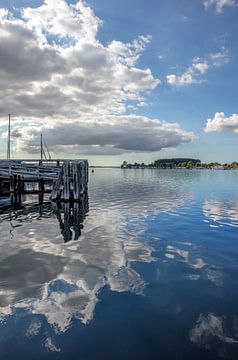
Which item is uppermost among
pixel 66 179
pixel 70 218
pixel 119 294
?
pixel 66 179

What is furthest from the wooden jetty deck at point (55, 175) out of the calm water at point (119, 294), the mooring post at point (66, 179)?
the calm water at point (119, 294)

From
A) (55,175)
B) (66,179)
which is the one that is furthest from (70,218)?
(55,175)

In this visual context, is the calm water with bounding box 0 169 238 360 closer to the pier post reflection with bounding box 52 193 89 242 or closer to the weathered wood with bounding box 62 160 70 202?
the pier post reflection with bounding box 52 193 89 242

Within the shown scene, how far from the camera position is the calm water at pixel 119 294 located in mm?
5648

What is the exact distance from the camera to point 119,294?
7828mm

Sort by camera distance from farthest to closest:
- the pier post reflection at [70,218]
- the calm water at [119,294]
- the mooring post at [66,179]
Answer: the mooring post at [66,179]
the pier post reflection at [70,218]
the calm water at [119,294]

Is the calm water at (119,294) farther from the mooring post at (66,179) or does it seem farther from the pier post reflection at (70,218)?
the mooring post at (66,179)

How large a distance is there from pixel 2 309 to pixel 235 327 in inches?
215

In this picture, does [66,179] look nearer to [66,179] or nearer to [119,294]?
[66,179]

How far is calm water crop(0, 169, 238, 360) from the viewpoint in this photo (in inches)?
222

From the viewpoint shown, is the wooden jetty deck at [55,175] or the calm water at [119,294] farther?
the wooden jetty deck at [55,175]

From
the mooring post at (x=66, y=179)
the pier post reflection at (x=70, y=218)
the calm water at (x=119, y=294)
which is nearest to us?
the calm water at (x=119, y=294)

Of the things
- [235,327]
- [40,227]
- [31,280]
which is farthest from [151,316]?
[40,227]

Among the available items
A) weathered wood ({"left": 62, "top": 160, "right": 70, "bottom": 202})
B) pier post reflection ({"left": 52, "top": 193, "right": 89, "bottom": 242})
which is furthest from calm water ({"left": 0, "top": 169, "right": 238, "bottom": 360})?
weathered wood ({"left": 62, "top": 160, "right": 70, "bottom": 202})
